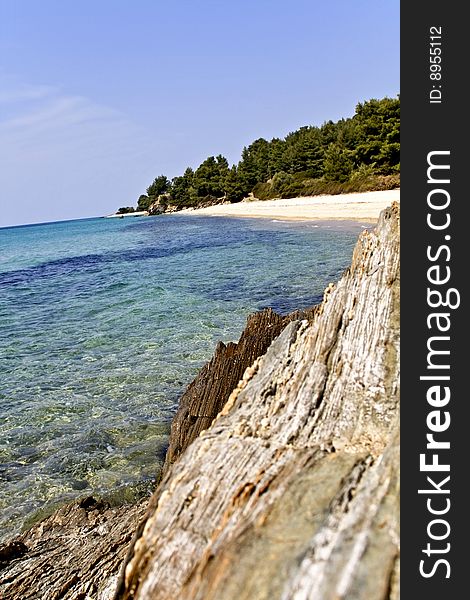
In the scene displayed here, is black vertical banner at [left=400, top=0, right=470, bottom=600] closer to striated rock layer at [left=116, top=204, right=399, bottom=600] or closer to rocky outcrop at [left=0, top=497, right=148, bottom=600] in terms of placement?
striated rock layer at [left=116, top=204, right=399, bottom=600]

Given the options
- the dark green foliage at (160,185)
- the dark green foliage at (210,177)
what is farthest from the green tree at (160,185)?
the dark green foliage at (210,177)

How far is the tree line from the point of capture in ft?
188

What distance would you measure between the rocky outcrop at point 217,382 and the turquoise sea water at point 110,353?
128 cm

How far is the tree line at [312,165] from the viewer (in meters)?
57.3

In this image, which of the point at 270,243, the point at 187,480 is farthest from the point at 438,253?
the point at 270,243

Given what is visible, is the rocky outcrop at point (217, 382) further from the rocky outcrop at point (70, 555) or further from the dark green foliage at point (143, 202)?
the dark green foliage at point (143, 202)

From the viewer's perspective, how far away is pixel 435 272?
2.32 metres

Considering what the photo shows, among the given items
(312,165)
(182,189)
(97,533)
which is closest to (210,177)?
(182,189)

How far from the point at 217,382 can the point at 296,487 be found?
4.04 metres

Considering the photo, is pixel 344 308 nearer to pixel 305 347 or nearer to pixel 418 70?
pixel 305 347

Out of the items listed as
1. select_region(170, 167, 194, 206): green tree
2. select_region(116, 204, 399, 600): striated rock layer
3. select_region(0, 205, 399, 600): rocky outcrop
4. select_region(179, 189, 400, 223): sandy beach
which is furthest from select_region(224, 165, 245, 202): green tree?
select_region(116, 204, 399, 600): striated rock layer

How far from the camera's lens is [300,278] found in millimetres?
19625

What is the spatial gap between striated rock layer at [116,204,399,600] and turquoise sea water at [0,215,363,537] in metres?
4.35

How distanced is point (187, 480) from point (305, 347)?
1.38 m
